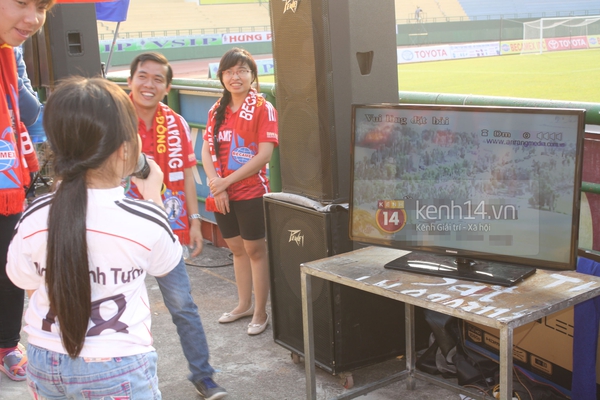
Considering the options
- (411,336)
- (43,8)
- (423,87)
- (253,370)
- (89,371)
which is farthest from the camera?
(423,87)

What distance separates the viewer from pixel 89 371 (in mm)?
1803

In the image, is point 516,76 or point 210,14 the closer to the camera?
point 516,76

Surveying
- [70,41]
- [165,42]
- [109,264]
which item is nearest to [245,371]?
[109,264]

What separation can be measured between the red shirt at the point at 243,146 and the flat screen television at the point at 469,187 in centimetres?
126

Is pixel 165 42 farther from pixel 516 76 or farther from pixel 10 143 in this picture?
pixel 10 143

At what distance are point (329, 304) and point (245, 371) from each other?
71 centimetres

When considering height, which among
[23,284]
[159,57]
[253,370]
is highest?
[159,57]

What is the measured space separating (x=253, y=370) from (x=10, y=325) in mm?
1344

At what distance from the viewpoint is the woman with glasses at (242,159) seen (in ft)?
13.6

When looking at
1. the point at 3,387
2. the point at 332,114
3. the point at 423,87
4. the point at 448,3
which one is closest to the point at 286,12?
the point at 332,114

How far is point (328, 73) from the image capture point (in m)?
3.25

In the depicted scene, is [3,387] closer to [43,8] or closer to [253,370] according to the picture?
[253,370]

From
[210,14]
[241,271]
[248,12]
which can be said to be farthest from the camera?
[248,12]

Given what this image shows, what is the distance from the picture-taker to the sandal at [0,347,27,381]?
3.73m
